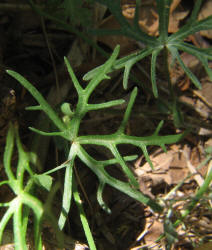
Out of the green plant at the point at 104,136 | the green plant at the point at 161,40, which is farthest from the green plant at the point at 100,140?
the green plant at the point at 161,40

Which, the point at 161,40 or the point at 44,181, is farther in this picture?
the point at 161,40

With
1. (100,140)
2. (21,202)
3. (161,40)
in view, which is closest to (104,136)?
(100,140)

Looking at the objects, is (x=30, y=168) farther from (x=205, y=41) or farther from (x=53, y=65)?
(x=205, y=41)

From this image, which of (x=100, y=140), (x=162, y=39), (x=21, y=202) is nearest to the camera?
(x=21, y=202)

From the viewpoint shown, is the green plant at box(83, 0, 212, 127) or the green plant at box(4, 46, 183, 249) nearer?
the green plant at box(4, 46, 183, 249)

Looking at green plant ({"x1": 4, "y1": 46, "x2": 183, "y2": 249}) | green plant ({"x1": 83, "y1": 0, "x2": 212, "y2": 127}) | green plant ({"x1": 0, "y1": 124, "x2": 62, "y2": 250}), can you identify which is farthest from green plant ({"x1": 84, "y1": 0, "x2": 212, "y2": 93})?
green plant ({"x1": 0, "y1": 124, "x2": 62, "y2": 250})

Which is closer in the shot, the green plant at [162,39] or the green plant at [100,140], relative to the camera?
the green plant at [100,140]

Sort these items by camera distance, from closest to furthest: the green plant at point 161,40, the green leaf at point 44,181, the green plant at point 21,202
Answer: the green plant at point 21,202
the green leaf at point 44,181
the green plant at point 161,40

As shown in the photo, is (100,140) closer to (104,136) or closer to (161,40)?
(104,136)

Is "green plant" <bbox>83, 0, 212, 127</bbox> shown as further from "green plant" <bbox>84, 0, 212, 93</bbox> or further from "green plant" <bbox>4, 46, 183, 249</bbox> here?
"green plant" <bbox>4, 46, 183, 249</bbox>

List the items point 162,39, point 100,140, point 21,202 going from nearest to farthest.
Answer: point 21,202
point 100,140
point 162,39

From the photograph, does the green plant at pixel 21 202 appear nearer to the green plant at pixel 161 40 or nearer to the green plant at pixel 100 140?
the green plant at pixel 100 140

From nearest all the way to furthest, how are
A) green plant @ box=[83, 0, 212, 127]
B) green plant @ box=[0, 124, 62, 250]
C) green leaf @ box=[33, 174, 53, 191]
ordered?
Answer: green plant @ box=[0, 124, 62, 250], green leaf @ box=[33, 174, 53, 191], green plant @ box=[83, 0, 212, 127]
